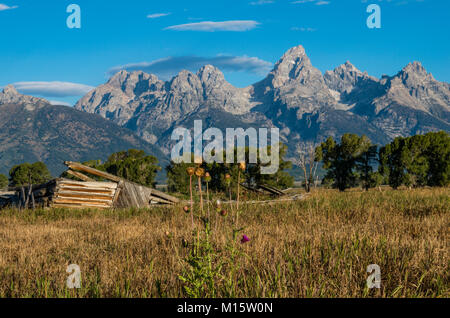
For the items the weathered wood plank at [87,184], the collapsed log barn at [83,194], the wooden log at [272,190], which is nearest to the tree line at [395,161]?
the wooden log at [272,190]

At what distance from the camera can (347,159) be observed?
167 feet

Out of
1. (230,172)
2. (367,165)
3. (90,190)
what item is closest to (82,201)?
(90,190)

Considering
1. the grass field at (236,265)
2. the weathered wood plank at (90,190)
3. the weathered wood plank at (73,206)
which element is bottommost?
the grass field at (236,265)

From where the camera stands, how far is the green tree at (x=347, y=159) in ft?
165

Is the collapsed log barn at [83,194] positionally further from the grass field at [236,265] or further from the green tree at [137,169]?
the green tree at [137,169]

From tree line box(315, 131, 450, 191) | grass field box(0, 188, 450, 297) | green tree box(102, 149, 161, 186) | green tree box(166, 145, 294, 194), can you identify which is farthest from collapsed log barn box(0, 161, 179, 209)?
green tree box(102, 149, 161, 186)

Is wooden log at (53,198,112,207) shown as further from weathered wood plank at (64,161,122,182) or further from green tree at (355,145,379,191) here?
green tree at (355,145,379,191)

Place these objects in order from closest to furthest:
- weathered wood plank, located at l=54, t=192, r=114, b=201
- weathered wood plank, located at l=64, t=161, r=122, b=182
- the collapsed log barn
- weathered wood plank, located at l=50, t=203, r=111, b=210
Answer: weathered wood plank, located at l=64, t=161, r=122, b=182 < weathered wood plank, located at l=50, t=203, r=111, b=210 < the collapsed log barn < weathered wood plank, located at l=54, t=192, r=114, b=201

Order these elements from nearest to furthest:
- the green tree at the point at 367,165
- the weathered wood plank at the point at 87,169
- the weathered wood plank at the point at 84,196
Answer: the weathered wood plank at the point at 87,169 → the weathered wood plank at the point at 84,196 → the green tree at the point at 367,165

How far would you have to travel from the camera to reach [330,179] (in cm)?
5119

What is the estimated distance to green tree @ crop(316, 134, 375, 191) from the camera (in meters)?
50.2

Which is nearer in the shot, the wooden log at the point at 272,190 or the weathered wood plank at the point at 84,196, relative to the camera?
the weathered wood plank at the point at 84,196
